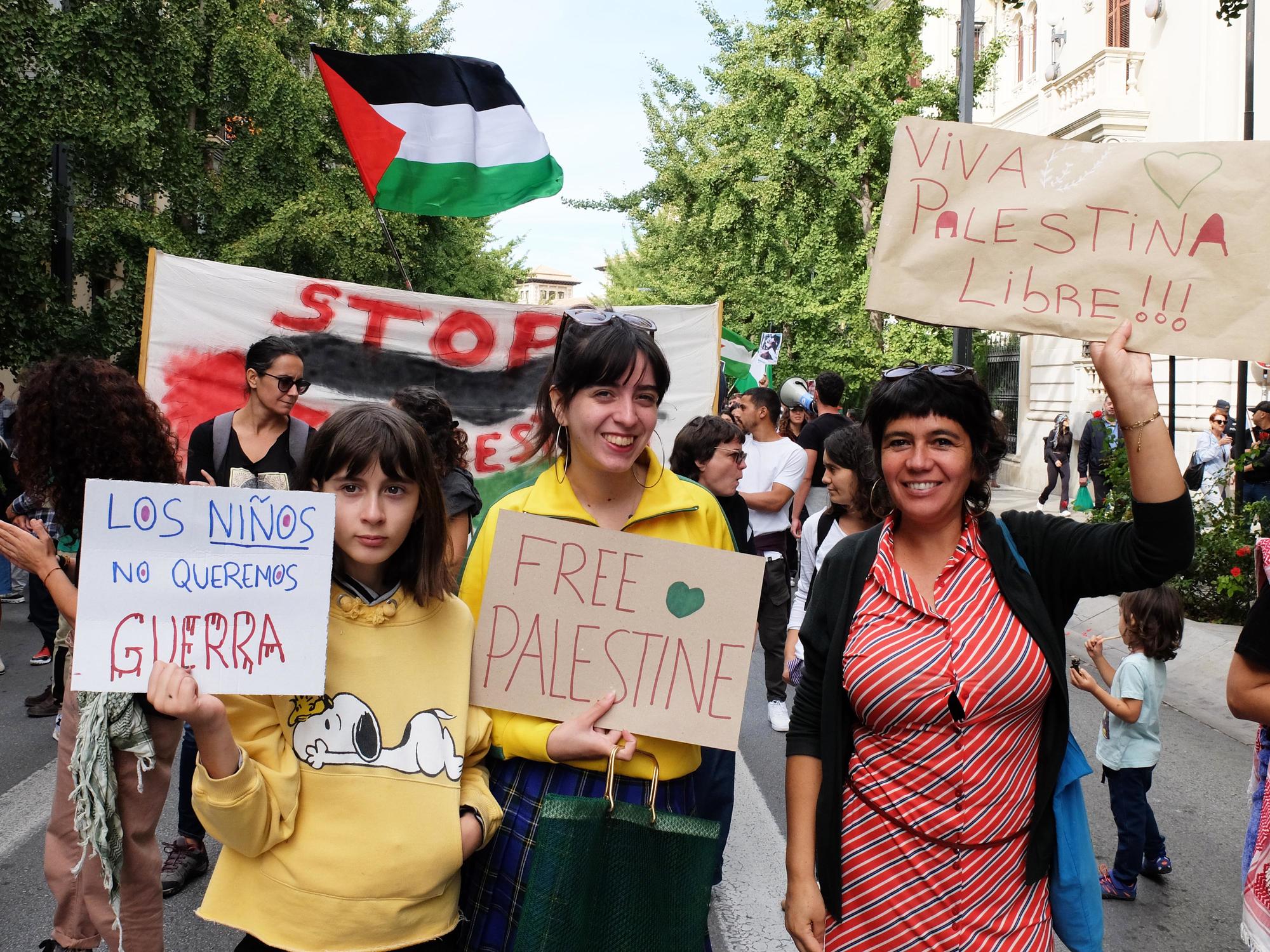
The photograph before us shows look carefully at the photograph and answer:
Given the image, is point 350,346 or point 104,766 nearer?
point 104,766

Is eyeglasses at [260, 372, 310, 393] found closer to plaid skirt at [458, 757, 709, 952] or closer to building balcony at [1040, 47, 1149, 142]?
plaid skirt at [458, 757, 709, 952]

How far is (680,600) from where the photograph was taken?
234cm

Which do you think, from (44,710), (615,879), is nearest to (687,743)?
(615,879)

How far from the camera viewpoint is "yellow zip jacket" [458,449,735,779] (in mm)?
2305

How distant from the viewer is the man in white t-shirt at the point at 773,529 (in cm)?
675

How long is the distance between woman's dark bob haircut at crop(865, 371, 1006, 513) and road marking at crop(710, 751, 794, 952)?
2275 mm

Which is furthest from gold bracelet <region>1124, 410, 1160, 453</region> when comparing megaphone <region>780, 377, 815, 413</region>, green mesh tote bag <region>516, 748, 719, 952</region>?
megaphone <region>780, 377, 815, 413</region>

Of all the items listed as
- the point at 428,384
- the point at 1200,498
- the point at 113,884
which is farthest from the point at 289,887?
the point at 1200,498

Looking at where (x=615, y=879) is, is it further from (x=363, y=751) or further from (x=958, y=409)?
(x=958, y=409)

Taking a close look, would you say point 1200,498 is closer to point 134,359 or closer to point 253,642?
point 253,642

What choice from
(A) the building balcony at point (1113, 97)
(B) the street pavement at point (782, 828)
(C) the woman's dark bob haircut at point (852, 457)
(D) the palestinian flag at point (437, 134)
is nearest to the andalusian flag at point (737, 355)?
(A) the building balcony at point (1113, 97)

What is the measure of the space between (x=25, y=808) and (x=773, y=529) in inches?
170

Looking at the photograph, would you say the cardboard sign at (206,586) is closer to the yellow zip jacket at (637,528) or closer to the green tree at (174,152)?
the yellow zip jacket at (637,528)

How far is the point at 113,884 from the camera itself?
2881mm
